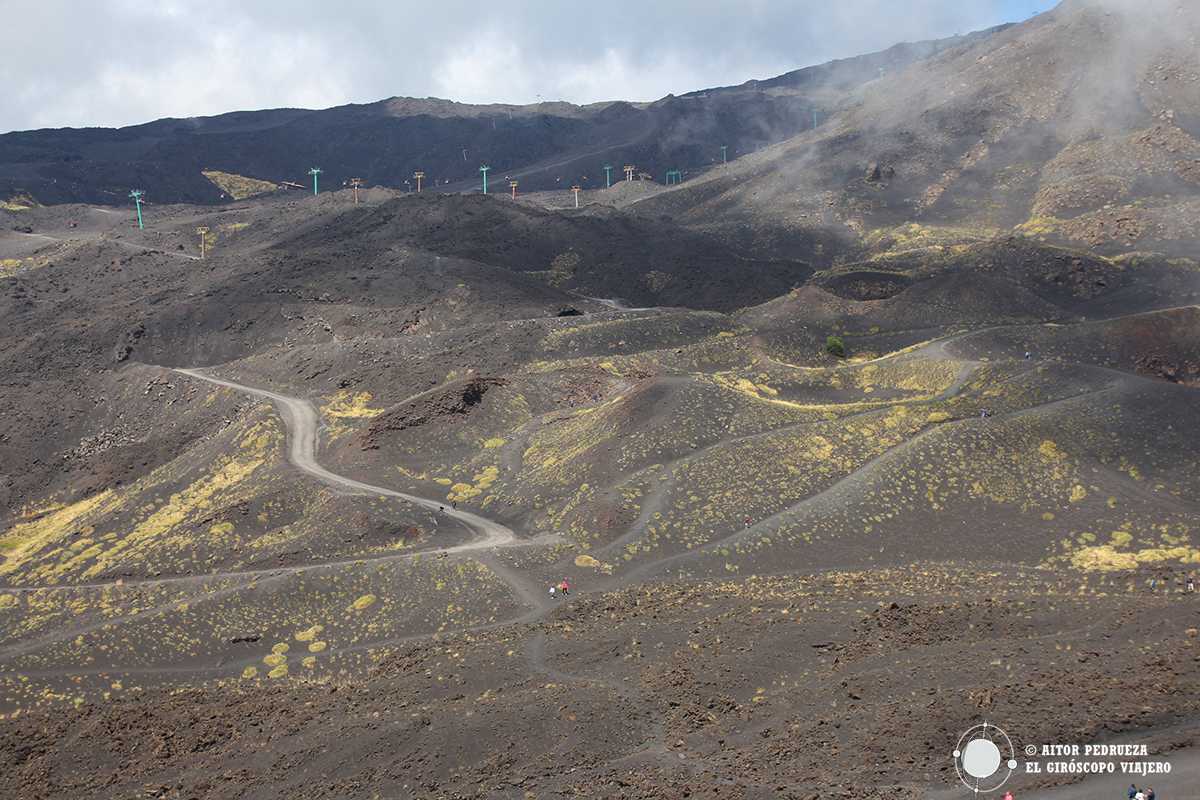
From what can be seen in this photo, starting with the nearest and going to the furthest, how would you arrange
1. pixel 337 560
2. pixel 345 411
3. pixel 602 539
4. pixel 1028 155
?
1. pixel 337 560
2. pixel 602 539
3. pixel 345 411
4. pixel 1028 155

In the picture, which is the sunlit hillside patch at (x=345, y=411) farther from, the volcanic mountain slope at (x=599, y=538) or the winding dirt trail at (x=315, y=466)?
the winding dirt trail at (x=315, y=466)

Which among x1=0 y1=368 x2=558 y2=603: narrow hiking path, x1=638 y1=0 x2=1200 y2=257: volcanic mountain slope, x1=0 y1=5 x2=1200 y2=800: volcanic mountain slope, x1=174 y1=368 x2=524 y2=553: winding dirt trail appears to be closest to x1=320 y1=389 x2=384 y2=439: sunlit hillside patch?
x1=0 y1=5 x2=1200 y2=800: volcanic mountain slope

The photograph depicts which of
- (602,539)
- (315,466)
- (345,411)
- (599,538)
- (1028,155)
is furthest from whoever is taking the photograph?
(1028,155)

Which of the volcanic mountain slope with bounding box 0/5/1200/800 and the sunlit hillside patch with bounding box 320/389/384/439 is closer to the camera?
the volcanic mountain slope with bounding box 0/5/1200/800

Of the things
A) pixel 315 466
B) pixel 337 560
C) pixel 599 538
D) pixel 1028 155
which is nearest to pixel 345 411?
pixel 315 466

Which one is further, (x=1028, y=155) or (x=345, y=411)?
(x=1028, y=155)

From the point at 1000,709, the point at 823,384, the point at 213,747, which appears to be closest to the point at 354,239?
the point at 823,384

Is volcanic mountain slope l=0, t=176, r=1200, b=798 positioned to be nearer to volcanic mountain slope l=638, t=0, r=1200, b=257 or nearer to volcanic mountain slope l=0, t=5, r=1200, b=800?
volcanic mountain slope l=0, t=5, r=1200, b=800

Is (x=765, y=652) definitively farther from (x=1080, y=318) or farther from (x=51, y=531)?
(x=1080, y=318)

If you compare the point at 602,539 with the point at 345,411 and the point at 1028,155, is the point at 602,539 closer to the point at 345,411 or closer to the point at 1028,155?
the point at 345,411

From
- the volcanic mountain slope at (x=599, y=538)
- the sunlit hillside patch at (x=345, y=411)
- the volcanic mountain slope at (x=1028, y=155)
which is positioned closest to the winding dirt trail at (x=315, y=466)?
the volcanic mountain slope at (x=599, y=538)

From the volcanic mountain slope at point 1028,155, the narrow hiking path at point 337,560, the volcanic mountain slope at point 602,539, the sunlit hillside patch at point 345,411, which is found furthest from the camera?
the volcanic mountain slope at point 1028,155

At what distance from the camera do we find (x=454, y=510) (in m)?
60.7

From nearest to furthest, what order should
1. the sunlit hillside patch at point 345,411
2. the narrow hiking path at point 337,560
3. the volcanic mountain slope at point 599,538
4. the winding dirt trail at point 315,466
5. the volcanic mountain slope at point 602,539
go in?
1. the volcanic mountain slope at point 599,538
2. the volcanic mountain slope at point 602,539
3. the narrow hiking path at point 337,560
4. the winding dirt trail at point 315,466
5. the sunlit hillside patch at point 345,411
